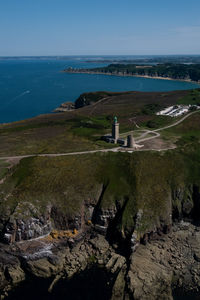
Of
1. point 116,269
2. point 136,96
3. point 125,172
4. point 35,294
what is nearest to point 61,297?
point 35,294

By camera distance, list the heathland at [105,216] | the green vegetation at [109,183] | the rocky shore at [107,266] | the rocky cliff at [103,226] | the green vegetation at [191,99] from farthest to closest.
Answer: the green vegetation at [191,99], the green vegetation at [109,183], the heathland at [105,216], the rocky cliff at [103,226], the rocky shore at [107,266]

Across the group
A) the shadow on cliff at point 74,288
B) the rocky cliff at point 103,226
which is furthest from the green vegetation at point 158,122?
the shadow on cliff at point 74,288

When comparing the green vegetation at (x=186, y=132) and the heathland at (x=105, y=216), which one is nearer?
the heathland at (x=105, y=216)

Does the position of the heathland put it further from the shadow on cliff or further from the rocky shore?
the shadow on cliff

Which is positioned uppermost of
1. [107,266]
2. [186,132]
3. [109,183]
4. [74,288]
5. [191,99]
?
[191,99]

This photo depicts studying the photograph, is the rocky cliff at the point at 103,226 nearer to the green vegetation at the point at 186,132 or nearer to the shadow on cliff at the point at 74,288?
the shadow on cliff at the point at 74,288

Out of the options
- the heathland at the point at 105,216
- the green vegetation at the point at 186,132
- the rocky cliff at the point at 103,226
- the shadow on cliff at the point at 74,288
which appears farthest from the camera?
the green vegetation at the point at 186,132

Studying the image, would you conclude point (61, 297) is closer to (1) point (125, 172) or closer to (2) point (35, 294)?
(2) point (35, 294)

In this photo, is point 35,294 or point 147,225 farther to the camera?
point 147,225

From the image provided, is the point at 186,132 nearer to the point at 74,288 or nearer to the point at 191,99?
the point at 74,288

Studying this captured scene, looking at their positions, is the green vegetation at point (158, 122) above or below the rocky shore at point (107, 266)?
above

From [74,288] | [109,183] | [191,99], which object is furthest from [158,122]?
[74,288]
